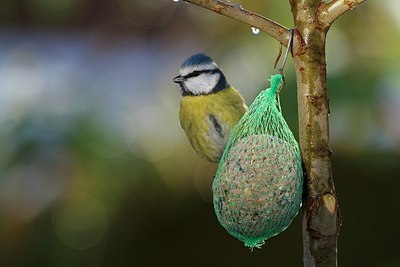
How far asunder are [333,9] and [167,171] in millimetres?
2020

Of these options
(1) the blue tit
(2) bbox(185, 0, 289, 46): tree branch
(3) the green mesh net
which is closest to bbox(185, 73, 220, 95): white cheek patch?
(1) the blue tit

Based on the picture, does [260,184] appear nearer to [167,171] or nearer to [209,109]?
[209,109]

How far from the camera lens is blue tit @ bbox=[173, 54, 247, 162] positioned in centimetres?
199

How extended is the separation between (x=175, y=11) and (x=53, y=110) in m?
1.54

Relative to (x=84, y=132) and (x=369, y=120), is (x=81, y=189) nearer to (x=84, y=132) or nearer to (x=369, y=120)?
(x=84, y=132)

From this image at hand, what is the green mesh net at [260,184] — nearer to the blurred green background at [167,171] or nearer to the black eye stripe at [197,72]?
the black eye stripe at [197,72]

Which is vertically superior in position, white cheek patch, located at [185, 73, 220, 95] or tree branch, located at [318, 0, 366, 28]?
tree branch, located at [318, 0, 366, 28]

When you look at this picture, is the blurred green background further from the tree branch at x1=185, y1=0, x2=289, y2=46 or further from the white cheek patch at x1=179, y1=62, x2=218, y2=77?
the tree branch at x1=185, y1=0, x2=289, y2=46

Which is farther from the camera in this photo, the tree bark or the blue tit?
the blue tit

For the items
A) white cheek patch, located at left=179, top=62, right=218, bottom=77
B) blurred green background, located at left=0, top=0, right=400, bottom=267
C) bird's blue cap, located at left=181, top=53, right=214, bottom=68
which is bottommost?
blurred green background, located at left=0, top=0, right=400, bottom=267

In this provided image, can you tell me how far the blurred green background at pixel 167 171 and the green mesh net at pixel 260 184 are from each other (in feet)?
5.32

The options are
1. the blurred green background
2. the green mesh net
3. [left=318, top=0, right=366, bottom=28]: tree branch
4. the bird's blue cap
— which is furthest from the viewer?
the blurred green background

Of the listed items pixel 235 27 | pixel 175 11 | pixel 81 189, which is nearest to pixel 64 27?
pixel 175 11

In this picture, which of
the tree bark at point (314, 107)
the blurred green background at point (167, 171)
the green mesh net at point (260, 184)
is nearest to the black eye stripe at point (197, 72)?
the green mesh net at point (260, 184)
